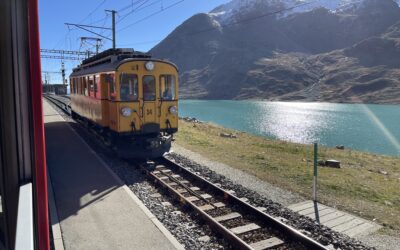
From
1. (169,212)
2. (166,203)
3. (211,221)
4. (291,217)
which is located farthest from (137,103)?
(291,217)

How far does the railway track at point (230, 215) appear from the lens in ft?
A: 20.9

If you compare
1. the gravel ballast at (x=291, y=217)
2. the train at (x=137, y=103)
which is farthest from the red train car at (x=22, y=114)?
the train at (x=137, y=103)

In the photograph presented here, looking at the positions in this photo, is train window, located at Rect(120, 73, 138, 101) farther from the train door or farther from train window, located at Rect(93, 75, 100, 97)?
train window, located at Rect(93, 75, 100, 97)

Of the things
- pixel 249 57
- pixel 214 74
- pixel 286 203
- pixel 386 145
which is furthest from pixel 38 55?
pixel 249 57

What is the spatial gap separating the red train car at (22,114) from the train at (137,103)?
9615mm

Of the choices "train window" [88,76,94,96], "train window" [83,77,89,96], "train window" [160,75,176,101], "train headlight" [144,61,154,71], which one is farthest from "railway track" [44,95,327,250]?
"train window" [83,77,89,96]

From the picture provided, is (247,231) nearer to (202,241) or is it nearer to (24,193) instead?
(202,241)

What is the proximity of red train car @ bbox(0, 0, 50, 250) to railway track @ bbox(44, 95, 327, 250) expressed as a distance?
4467mm

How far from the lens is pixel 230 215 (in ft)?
25.2

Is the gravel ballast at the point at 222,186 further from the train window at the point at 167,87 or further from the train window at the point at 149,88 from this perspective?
the train window at the point at 149,88

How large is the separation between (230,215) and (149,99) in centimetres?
617

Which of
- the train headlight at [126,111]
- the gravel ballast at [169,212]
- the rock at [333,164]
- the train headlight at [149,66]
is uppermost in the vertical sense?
the train headlight at [149,66]

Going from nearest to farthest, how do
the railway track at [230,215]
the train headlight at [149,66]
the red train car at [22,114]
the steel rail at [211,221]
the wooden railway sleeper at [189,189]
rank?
the red train car at [22,114], the steel rail at [211,221], the railway track at [230,215], the wooden railway sleeper at [189,189], the train headlight at [149,66]

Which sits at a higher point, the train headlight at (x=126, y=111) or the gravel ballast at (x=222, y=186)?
the train headlight at (x=126, y=111)
